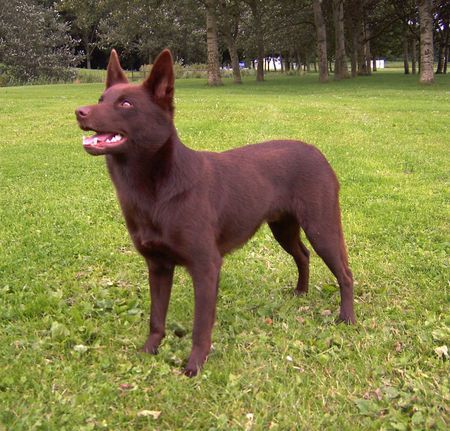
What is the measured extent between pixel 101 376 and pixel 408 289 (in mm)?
2514

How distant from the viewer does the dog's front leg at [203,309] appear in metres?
3.21

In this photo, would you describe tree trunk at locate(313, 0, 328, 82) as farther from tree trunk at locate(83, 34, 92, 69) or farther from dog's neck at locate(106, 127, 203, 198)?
tree trunk at locate(83, 34, 92, 69)

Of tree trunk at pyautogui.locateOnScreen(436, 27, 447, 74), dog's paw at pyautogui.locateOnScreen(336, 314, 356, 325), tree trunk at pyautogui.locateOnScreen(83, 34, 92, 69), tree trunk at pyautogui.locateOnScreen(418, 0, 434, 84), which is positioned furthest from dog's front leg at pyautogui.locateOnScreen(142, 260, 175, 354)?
tree trunk at pyautogui.locateOnScreen(83, 34, 92, 69)

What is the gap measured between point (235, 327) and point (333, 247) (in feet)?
2.91

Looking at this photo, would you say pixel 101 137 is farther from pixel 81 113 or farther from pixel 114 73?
pixel 114 73

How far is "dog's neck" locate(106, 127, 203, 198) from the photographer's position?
303 centimetres

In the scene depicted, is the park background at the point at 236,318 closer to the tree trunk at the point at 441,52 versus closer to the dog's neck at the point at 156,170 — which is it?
the dog's neck at the point at 156,170

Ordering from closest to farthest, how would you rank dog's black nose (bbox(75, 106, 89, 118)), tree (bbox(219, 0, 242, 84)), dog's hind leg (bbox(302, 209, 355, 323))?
dog's black nose (bbox(75, 106, 89, 118)), dog's hind leg (bbox(302, 209, 355, 323)), tree (bbox(219, 0, 242, 84))

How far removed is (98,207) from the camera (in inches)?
265

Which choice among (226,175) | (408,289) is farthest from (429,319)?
(226,175)

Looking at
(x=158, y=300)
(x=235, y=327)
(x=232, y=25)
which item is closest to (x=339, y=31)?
(x=232, y=25)

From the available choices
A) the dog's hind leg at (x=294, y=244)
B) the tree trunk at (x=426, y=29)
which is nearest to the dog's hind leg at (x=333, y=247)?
the dog's hind leg at (x=294, y=244)

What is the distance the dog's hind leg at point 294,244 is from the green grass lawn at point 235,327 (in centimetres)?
15

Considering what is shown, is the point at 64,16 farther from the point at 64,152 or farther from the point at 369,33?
the point at 64,152
